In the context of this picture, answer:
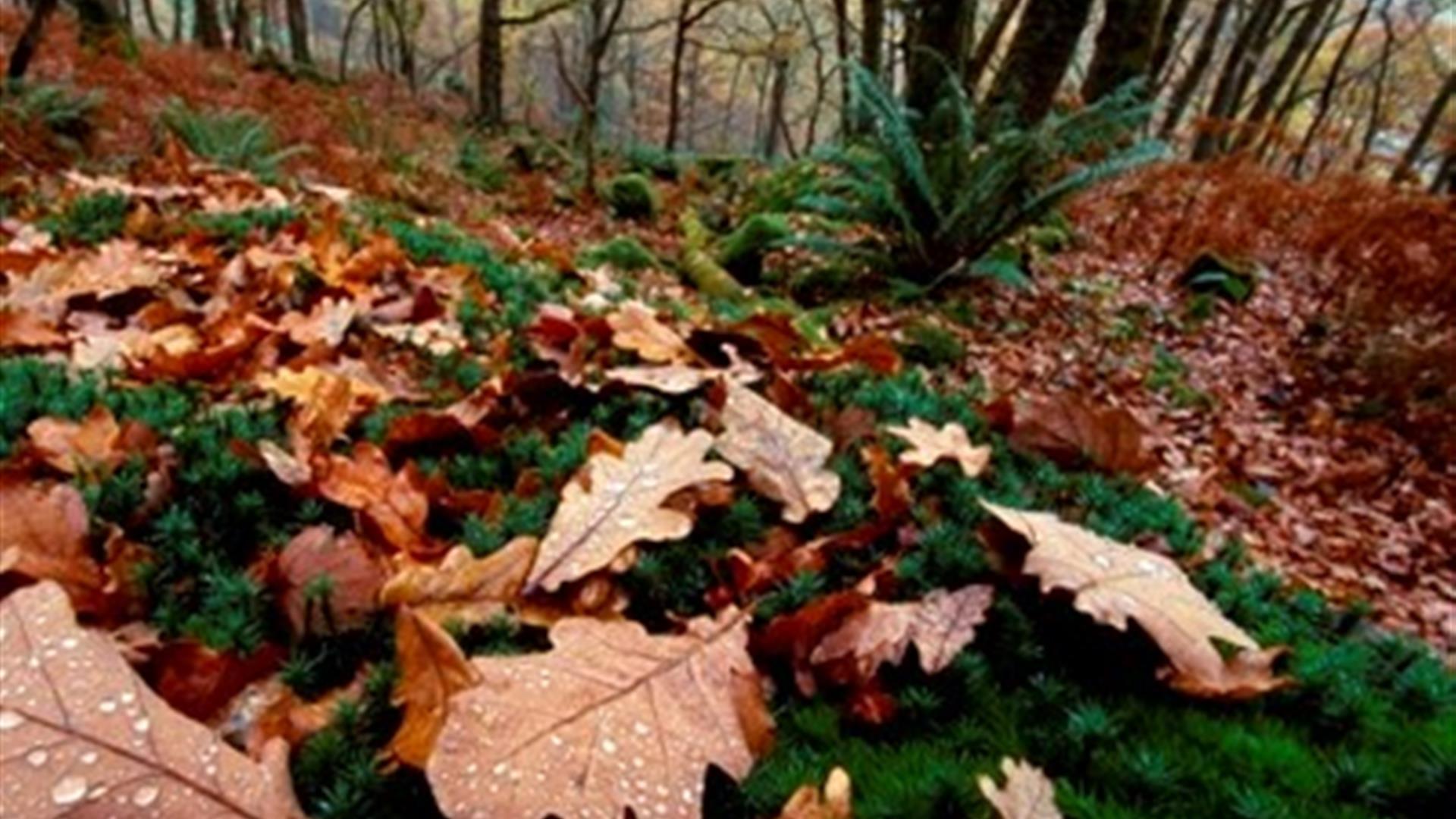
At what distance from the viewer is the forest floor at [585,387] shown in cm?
173

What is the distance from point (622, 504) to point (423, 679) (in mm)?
509

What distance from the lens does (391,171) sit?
11203 mm

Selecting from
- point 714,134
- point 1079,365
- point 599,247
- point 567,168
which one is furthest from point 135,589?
point 714,134

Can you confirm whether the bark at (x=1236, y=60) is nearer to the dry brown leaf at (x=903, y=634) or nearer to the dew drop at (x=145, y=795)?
the dry brown leaf at (x=903, y=634)

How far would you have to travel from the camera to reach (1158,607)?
1.52 meters

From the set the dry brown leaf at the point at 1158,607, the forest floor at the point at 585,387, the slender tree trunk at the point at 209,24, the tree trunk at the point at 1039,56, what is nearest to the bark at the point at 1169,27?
the tree trunk at the point at 1039,56

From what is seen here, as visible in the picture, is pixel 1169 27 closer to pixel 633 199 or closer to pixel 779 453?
pixel 633 199

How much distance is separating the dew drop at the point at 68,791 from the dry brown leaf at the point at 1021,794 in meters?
0.90

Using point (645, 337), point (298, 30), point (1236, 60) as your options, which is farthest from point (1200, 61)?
point (645, 337)

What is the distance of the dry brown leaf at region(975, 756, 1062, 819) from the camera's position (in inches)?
46.3

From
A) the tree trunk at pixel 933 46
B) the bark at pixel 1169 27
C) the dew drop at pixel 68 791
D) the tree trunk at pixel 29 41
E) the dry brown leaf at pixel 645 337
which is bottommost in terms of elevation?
the dew drop at pixel 68 791

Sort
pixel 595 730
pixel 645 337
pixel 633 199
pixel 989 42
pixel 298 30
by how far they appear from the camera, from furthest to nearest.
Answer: pixel 298 30, pixel 989 42, pixel 633 199, pixel 645 337, pixel 595 730

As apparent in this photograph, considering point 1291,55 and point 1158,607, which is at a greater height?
point 1291,55

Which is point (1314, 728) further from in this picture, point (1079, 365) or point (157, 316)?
point (1079, 365)
